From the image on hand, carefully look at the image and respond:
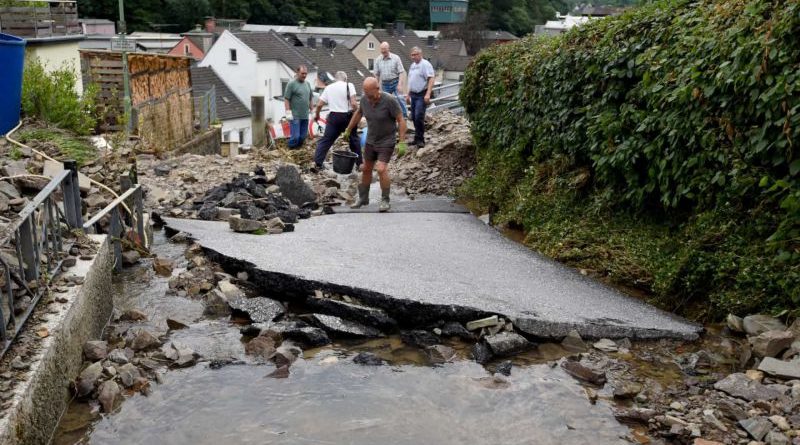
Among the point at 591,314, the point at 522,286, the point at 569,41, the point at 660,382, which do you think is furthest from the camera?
the point at 569,41

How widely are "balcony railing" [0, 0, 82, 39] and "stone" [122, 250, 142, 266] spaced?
16464 mm

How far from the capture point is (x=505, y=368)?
18.5ft

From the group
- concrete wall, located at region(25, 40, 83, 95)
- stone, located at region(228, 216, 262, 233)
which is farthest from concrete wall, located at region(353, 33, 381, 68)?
stone, located at region(228, 216, 262, 233)

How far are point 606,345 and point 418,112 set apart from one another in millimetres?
10233

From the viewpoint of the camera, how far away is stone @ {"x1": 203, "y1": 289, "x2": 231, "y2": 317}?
21.7 ft

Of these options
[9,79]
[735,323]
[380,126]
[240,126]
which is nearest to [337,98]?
[380,126]

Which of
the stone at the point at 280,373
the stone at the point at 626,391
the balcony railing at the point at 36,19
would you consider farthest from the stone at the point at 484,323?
the balcony railing at the point at 36,19

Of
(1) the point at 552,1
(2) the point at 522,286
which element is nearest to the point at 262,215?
(2) the point at 522,286

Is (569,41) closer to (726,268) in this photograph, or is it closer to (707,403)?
(726,268)

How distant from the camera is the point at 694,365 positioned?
18.4 ft

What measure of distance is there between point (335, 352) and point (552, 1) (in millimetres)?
115610

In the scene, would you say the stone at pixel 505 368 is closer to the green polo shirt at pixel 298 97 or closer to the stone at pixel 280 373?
the stone at pixel 280 373

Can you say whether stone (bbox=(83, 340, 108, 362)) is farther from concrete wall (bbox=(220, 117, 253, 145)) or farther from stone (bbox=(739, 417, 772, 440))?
concrete wall (bbox=(220, 117, 253, 145))

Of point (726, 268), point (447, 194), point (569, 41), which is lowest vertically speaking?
point (447, 194)
